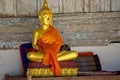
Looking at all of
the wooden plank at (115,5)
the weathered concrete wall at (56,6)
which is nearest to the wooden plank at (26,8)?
the weathered concrete wall at (56,6)

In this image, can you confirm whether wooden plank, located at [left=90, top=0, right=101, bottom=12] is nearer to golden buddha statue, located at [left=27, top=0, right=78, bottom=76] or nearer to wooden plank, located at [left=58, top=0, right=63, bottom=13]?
wooden plank, located at [left=58, top=0, right=63, bottom=13]

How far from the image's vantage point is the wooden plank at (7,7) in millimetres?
4408

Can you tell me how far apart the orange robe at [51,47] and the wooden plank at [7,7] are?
1.98 ft

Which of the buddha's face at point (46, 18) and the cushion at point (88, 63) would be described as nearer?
the buddha's face at point (46, 18)

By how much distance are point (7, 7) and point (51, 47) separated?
2.56 ft

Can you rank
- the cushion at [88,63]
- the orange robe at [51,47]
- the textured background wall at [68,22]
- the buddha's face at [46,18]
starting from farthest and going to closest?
the textured background wall at [68,22], the cushion at [88,63], the buddha's face at [46,18], the orange robe at [51,47]

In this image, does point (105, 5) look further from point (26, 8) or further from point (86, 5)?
point (26, 8)

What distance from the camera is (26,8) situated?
174 inches

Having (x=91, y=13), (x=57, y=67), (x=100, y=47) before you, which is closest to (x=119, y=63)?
(x=100, y=47)

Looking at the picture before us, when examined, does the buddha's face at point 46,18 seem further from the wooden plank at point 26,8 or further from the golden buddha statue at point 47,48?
the wooden plank at point 26,8

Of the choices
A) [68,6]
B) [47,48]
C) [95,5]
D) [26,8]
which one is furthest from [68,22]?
[47,48]

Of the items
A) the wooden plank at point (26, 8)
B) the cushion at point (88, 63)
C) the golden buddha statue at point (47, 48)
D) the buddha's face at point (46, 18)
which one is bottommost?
the cushion at point (88, 63)

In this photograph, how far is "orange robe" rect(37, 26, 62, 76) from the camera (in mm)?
3762

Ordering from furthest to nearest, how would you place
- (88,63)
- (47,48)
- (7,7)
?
(7,7) → (88,63) → (47,48)
